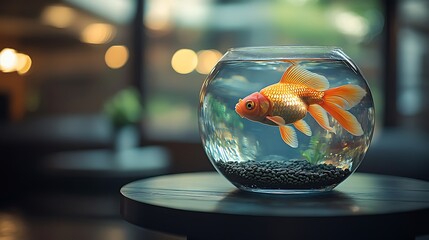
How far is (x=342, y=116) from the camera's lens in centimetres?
85

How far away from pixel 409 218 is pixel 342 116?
6.5 inches

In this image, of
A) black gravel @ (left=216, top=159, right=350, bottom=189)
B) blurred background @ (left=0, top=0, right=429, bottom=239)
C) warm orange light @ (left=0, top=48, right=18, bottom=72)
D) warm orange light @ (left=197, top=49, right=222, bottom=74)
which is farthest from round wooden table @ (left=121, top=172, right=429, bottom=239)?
warm orange light @ (left=197, top=49, right=222, bottom=74)

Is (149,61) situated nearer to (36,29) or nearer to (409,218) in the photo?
(36,29)

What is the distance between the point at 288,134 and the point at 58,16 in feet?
12.2

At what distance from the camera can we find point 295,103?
82 cm

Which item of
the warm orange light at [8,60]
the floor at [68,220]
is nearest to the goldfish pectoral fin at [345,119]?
the floor at [68,220]

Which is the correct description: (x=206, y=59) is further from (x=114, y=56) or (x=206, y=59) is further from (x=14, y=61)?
(x=14, y=61)

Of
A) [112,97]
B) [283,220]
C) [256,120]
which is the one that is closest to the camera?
[283,220]

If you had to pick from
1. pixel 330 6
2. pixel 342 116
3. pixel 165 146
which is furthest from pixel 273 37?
pixel 342 116

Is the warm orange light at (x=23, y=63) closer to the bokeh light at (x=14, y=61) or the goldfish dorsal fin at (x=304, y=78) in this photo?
the bokeh light at (x=14, y=61)

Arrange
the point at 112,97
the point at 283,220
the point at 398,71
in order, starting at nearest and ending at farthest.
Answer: the point at 283,220
the point at 398,71
the point at 112,97

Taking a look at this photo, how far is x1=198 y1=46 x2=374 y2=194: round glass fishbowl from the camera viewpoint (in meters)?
0.83

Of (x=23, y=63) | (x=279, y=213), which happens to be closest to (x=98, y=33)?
(x=23, y=63)

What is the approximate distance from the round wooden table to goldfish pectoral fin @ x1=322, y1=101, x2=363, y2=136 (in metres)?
0.09
